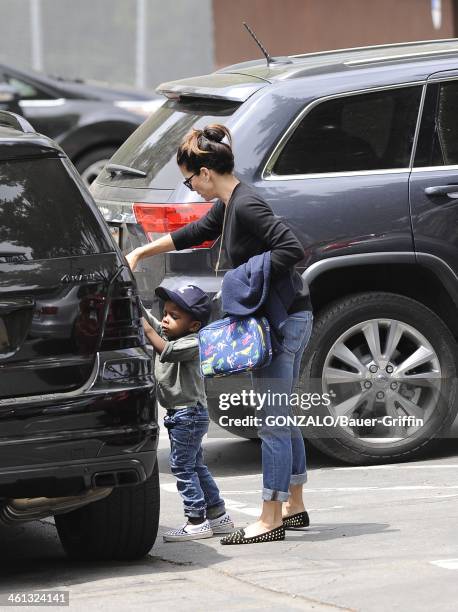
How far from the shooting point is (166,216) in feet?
23.5

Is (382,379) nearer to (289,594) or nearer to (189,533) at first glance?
(189,533)

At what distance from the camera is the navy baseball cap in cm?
608

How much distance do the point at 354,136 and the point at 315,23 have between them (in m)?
14.8

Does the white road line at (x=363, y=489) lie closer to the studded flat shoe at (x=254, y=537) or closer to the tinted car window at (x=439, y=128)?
the studded flat shoe at (x=254, y=537)

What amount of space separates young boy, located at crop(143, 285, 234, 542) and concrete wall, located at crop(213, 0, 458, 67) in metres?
15.9

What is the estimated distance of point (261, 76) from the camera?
7.54 metres

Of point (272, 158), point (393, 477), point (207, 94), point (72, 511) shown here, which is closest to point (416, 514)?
point (393, 477)

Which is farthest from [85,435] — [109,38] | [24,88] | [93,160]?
[109,38]

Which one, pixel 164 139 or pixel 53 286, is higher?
pixel 164 139

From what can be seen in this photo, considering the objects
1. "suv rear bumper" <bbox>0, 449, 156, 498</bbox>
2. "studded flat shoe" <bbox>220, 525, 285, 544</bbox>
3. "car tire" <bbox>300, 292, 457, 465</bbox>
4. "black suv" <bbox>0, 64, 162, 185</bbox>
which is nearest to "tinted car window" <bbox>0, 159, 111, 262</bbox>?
"suv rear bumper" <bbox>0, 449, 156, 498</bbox>

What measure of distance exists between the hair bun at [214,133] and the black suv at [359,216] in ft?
3.55

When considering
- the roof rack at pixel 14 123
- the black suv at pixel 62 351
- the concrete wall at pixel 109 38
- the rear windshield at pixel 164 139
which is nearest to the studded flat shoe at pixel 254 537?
the black suv at pixel 62 351

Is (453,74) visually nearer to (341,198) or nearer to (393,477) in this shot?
(341,198)

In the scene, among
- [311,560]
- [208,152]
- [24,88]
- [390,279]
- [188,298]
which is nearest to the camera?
[311,560]
